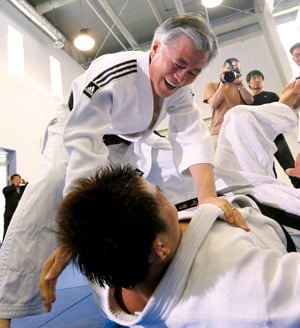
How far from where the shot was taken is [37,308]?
78cm

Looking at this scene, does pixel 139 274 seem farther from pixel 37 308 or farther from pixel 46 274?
A: pixel 37 308

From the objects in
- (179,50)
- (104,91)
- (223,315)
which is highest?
(179,50)

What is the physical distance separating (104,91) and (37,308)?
70 centimetres

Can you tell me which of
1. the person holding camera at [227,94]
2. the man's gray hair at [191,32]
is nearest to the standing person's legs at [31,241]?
the man's gray hair at [191,32]

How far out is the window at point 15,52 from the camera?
4.84 meters

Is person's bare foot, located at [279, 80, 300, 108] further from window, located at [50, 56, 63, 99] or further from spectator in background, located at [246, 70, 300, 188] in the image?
window, located at [50, 56, 63, 99]

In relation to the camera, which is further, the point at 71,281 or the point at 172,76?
the point at 71,281

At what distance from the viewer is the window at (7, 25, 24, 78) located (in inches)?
191

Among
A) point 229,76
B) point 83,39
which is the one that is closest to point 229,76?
point 229,76

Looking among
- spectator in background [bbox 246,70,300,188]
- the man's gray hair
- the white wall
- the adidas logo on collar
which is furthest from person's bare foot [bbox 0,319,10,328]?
the white wall

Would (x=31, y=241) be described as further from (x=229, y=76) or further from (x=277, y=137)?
(x=277, y=137)

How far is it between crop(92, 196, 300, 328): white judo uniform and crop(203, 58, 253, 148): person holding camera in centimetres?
165

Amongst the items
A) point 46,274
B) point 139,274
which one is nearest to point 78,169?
point 46,274

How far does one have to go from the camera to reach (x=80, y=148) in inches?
32.4
